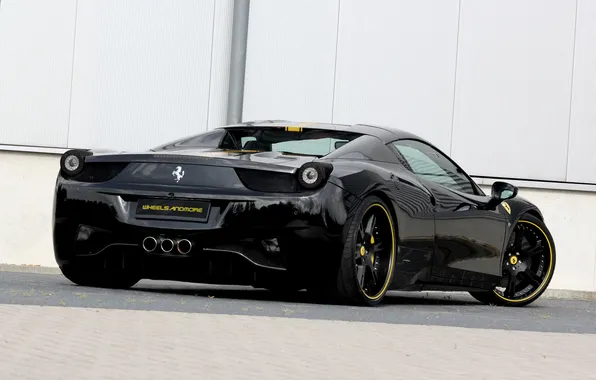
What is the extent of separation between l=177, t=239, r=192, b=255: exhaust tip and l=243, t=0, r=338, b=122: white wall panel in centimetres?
819

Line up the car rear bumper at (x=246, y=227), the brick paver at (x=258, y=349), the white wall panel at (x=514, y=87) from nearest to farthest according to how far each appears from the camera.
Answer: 1. the brick paver at (x=258, y=349)
2. the car rear bumper at (x=246, y=227)
3. the white wall panel at (x=514, y=87)

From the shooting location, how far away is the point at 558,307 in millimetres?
11180

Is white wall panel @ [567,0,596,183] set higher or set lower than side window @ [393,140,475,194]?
higher

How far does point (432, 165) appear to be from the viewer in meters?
9.87

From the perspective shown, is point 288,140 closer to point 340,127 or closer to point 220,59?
point 340,127

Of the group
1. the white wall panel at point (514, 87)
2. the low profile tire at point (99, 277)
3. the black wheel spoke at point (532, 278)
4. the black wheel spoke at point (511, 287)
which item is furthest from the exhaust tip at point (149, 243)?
the white wall panel at point (514, 87)

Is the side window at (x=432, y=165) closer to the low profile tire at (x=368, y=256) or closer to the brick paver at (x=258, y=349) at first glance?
the low profile tire at (x=368, y=256)

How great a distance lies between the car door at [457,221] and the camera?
9.42 m

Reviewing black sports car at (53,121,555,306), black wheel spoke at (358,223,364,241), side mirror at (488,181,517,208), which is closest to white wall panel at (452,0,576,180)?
side mirror at (488,181,517,208)

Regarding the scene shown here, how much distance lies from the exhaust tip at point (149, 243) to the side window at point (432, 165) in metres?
2.08

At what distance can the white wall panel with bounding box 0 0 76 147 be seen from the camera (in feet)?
52.6

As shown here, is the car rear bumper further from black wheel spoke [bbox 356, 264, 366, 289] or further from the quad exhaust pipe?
black wheel spoke [bbox 356, 264, 366, 289]

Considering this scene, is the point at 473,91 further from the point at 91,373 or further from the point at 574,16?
the point at 91,373

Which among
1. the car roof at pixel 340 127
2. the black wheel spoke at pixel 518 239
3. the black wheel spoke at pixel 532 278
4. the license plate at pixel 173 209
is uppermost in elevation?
the car roof at pixel 340 127
